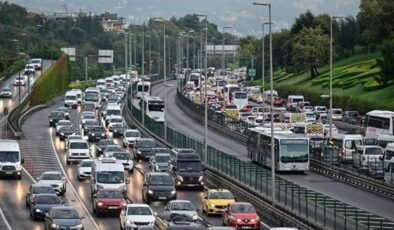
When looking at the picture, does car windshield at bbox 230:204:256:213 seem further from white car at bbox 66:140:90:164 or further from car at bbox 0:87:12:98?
car at bbox 0:87:12:98

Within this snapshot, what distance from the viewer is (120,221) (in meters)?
49.8

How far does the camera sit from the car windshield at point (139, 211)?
1857 inches

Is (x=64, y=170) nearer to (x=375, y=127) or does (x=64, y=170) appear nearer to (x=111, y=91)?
(x=375, y=127)

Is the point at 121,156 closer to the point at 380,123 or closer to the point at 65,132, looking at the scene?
the point at 65,132

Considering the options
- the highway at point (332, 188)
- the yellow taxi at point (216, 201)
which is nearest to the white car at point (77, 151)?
the highway at point (332, 188)

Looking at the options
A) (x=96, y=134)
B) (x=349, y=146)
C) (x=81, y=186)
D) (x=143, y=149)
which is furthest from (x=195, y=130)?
(x=81, y=186)

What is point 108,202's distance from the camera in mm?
53125

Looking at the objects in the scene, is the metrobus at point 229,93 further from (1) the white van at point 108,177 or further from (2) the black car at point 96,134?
(1) the white van at point 108,177

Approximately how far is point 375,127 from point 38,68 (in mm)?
93810

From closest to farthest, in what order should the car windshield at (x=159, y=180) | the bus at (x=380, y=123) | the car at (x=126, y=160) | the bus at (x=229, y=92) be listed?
the car windshield at (x=159, y=180) → the car at (x=126, y=160) → the bus at (x=380, y=123) → the bus at (x=229, y=92)

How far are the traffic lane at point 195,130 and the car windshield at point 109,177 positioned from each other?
1225 inches

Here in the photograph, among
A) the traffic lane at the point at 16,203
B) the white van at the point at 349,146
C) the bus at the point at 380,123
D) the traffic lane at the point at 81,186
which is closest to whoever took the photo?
the traffic lane at the point at 16,203

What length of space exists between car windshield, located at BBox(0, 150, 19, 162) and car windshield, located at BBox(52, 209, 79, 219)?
2254 centimetres

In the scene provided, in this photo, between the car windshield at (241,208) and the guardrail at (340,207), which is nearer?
the guardrail at (340,207)
